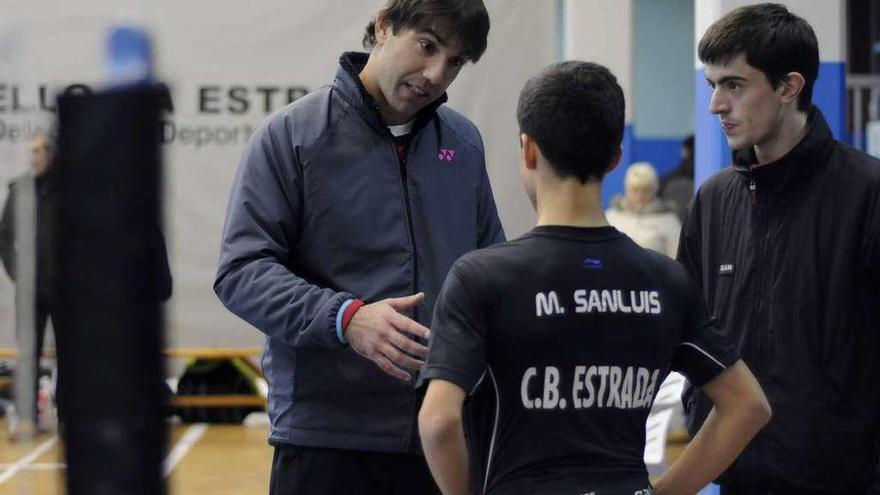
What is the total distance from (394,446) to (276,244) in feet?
1.45

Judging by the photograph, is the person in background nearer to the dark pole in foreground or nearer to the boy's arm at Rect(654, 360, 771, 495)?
the boy's arm at Rect(654, 360, 771, 495)

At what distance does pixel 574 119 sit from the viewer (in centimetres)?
235

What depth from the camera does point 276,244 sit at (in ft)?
9.37

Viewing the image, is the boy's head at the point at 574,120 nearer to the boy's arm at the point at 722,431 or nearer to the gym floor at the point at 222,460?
the boy's arm at the point at 722,431

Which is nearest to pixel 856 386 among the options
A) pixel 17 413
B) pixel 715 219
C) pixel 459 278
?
pixel 715 219

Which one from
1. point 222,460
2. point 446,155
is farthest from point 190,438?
point 446,155

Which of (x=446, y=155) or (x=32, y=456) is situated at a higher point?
(x=446, y=155)

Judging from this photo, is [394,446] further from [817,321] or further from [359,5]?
[359,5]

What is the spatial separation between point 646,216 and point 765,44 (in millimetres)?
7475

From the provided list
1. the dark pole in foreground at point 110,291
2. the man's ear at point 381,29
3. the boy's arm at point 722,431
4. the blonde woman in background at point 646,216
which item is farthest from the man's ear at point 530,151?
the blonde woman in background at point 646,216

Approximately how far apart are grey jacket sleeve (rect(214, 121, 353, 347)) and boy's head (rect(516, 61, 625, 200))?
0.56 metres

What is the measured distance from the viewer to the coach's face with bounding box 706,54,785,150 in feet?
10.3

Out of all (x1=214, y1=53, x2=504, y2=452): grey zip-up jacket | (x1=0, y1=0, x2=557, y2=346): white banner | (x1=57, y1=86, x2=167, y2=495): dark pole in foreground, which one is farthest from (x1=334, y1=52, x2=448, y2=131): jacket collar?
(x1=0, y1=0, x2=557, y2=346): white banner

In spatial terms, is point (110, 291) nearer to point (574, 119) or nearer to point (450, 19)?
point (574, 119)
